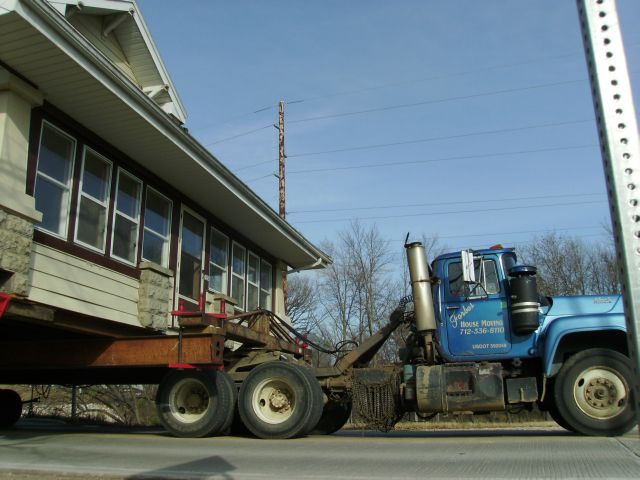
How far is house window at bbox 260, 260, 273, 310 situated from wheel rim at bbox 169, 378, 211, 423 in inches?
261

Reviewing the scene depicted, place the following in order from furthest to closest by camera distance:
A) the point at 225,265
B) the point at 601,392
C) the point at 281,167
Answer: the point at 281,167, the point at 225,265, the point at 601,392

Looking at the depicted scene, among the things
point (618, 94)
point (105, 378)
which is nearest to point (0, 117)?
point (105, 378)

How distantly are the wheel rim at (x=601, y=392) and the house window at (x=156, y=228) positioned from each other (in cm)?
752

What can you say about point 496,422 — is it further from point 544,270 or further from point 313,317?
Result: point 313,317

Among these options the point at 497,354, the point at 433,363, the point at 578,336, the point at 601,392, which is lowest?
the point at 601,392

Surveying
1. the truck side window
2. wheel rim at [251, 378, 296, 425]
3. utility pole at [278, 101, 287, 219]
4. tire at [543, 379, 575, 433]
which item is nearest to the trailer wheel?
wheel rim at [251, 378, 296, 425]

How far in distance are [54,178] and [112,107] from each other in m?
1.38

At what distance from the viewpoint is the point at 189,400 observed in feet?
31.3

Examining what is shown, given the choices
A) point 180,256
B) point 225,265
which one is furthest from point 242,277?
point 180,256

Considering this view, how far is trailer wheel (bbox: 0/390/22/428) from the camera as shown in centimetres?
1212

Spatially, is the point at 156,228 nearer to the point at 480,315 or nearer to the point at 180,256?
the point at 180,256

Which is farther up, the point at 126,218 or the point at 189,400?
the point at 126,218

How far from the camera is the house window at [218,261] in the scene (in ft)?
44.0

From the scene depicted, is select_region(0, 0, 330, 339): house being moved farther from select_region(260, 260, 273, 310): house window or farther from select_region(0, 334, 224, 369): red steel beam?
select_region(260, 260, 273, 310): house window
